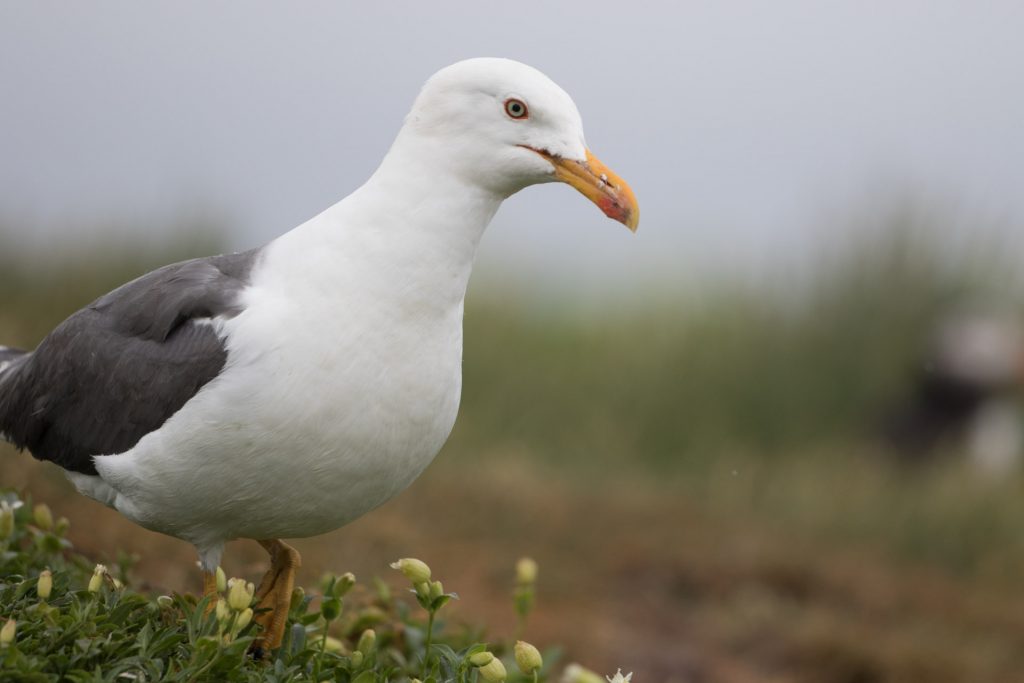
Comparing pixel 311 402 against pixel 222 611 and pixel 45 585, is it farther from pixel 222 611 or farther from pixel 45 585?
pixel 45 585

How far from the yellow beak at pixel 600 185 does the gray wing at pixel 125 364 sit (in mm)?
931

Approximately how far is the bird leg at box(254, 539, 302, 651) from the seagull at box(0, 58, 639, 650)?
28cm

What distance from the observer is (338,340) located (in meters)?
3.45

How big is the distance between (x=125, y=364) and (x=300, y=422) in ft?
2.15

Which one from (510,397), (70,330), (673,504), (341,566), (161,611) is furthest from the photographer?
(510,397)

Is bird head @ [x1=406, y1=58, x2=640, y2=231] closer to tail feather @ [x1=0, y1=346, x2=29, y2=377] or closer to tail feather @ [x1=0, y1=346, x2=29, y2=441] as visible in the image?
tail feather @ [x1=0, y1=346, x2=29, y2=441]

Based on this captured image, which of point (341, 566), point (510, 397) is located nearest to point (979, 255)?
point (510, 397)

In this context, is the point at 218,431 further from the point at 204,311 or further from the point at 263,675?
the point at 263,675

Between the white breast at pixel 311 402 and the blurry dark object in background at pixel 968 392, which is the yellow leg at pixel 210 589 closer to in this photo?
the white breast at pixel 311 402

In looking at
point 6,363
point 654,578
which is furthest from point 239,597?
point 654,578

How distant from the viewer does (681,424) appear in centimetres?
1161

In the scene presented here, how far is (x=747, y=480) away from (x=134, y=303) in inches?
279

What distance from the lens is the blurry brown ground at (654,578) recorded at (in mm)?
6734

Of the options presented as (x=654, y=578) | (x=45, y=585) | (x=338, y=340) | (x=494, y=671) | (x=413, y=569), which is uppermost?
(x=654, y=578)
